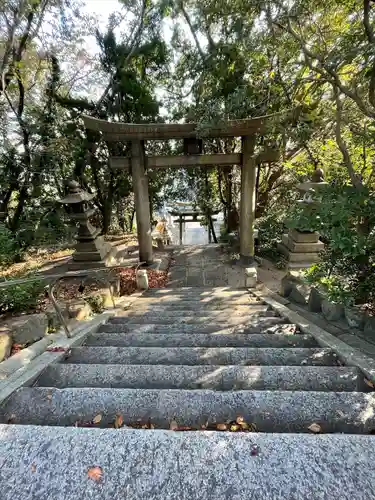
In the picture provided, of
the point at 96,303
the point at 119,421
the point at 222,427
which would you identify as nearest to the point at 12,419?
the point at 119,421

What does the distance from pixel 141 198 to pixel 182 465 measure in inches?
281

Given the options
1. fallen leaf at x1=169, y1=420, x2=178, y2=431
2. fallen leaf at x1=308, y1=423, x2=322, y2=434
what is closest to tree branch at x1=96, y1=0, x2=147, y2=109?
fallen leaf at x1=169, y1=420, x2=178, y2=431

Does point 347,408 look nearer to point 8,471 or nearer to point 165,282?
point 8,471

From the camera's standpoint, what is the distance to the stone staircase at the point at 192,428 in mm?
996

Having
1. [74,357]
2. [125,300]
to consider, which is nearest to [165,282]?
[125,300]

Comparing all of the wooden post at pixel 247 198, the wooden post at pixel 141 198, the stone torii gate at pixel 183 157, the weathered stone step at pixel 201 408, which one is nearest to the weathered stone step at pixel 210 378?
the weathered stone step at pixel 201 408

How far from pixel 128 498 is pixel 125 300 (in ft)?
14.8

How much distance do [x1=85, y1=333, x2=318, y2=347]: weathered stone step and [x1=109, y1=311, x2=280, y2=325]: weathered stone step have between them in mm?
689

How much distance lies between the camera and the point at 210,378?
1.90 meters

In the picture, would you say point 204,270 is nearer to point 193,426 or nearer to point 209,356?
point 209,356

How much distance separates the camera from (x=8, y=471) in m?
1.06

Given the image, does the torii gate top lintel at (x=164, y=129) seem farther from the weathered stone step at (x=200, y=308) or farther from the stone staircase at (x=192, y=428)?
the stone staircase at (x=192, y=428)

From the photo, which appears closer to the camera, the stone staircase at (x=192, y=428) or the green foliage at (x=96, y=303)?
the stone staircase at (x=192, y=428)

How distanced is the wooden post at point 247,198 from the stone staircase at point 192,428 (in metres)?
5.60
